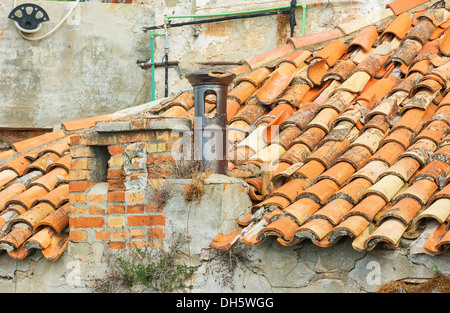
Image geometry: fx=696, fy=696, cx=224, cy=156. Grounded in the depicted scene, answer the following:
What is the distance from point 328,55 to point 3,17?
4584 mm

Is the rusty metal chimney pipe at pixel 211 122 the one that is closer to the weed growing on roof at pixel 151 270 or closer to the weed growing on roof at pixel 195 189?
the weed growing on roof at pixel 195 189

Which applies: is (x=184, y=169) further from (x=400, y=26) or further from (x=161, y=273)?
(x=400, y=26)

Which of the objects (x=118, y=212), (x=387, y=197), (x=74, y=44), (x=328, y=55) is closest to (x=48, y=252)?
(x=118, y=212)

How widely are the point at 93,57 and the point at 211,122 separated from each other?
4.06 metres

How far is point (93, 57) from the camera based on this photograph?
9.61 metres

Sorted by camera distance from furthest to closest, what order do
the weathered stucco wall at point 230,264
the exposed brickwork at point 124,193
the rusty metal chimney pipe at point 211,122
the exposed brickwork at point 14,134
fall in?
the exposed brickwork at point 14,134, the rusty metal chimney pipe at point 211,122, the exposed brickwork at point 124,193, the weathered stucco wall at point 230,264

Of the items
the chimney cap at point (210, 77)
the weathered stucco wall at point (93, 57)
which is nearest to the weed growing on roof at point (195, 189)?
the chimney cap at point (210, 77)

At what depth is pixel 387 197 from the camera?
522cm

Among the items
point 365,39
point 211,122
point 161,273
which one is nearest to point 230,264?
point 161,273

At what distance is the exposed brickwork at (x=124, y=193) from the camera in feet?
18.7

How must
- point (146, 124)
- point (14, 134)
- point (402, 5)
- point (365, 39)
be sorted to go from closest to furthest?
point (146, 124) → point (365, 39) → point (402, 5) → point (14, 134)

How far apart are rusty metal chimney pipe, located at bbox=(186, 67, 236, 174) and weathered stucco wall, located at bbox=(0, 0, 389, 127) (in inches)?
127

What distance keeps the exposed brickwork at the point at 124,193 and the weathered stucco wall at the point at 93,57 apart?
368 cm
